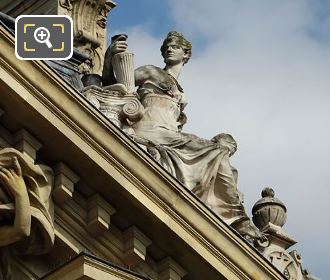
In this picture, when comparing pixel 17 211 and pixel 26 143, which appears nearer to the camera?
pixel 17 211

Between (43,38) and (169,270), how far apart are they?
4.28m

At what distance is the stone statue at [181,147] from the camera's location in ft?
105

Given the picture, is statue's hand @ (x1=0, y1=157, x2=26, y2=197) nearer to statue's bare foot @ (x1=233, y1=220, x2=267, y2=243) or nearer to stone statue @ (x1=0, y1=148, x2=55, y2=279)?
stone statue @ (x1=0, y1=148, x2=55, y2=279)

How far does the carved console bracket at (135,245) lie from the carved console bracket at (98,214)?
1.11 feet

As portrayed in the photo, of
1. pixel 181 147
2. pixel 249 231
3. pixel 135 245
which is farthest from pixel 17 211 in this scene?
pixel 249 231

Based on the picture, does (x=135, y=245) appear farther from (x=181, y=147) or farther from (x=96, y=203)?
(x=181, y=147)

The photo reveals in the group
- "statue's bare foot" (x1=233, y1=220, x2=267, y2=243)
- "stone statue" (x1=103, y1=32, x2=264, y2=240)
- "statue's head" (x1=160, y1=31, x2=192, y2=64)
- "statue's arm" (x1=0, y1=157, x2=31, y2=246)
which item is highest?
"statue's head" (x1=160, y1=31, x2=192, y2=64)

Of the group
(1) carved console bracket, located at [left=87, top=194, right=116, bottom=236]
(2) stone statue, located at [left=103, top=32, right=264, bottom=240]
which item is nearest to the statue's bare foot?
(2) stone statue, located at [left=103, top=32, right=264, bottom=240]

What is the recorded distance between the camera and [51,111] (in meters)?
29.7

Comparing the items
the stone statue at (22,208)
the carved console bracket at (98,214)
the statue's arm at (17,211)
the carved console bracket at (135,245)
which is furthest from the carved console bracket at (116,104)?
the statue's arm at (17,211)

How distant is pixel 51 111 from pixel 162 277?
2612 millimetres

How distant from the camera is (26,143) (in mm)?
29672

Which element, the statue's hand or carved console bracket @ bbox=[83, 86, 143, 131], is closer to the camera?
the statue's hand

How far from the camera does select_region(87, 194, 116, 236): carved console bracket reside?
30016mm
